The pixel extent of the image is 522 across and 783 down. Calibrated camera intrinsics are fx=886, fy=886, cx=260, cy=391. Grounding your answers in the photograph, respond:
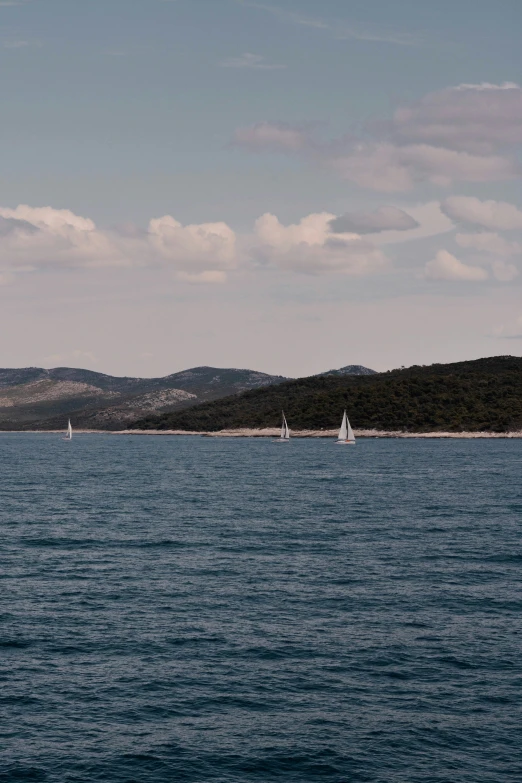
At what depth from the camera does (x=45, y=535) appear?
67125 mm

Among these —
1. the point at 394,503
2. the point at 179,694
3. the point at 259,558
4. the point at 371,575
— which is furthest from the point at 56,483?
the point at 179,694

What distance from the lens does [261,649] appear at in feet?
116

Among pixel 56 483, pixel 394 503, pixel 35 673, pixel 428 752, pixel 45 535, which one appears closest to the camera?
pixel 428 752

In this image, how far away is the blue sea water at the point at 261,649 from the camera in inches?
1002

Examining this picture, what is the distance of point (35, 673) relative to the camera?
32.2 metres

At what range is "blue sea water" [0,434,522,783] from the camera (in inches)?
1002

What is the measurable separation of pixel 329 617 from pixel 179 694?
11.9 m

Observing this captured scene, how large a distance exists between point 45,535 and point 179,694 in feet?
129

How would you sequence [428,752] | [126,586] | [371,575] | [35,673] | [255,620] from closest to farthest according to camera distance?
[428,752]
[35,673]
[255,620]
[126,586]
[371,575]

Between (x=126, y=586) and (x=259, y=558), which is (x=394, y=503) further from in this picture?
(x=126, y=586)

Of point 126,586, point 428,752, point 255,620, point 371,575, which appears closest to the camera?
point 428,752

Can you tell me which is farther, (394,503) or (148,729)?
(394,503)

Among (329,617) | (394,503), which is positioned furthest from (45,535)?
(394,503)

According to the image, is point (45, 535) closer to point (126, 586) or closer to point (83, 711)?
point (126, 586)
